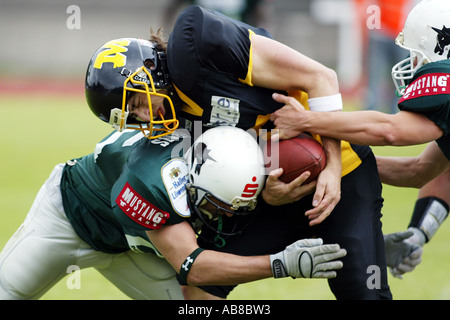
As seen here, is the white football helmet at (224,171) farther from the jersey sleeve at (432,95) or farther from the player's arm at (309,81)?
the jersey sleeve at (432,95)

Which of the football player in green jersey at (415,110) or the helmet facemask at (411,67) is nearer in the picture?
the football player in green jersey at (415,110)

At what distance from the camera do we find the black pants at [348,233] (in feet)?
10.2

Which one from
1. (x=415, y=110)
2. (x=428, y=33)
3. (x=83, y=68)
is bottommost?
(x=83, y=68)

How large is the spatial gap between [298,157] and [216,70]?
52cm

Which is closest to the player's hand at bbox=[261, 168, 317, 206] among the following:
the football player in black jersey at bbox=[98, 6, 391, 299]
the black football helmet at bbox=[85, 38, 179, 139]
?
the football player in black jersey at bbox=[98, 6, 391, 299]

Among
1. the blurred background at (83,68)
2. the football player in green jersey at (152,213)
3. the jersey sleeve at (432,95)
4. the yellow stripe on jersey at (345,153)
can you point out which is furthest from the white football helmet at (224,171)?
the blurred background at (83,68)

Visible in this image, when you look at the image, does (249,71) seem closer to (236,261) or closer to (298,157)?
(298,157)

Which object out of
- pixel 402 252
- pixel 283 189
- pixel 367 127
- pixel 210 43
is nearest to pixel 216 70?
pixel 210 43

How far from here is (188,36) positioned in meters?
2.89

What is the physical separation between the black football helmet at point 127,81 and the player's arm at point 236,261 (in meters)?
0.49

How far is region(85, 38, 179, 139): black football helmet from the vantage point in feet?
9.87

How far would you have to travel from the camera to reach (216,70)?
115 inches

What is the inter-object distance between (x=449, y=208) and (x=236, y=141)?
5.47 ft

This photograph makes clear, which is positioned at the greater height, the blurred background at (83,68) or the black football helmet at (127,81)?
the black football helmet at (127,81)
